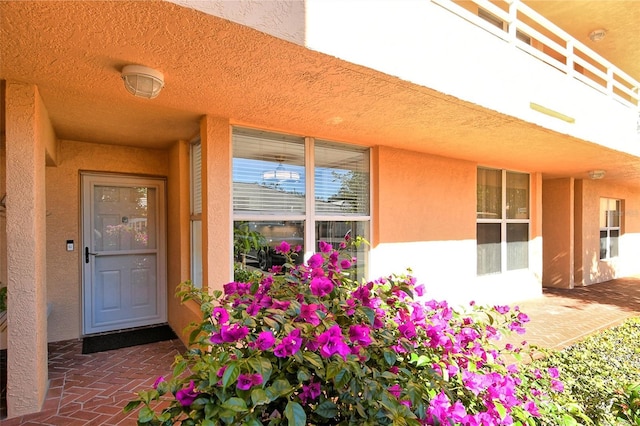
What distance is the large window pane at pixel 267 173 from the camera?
14.4ft

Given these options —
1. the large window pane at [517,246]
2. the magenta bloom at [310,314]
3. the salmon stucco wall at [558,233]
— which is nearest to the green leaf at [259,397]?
the magenta bloom at [310,314]

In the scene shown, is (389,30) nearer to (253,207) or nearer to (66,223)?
(253,207)

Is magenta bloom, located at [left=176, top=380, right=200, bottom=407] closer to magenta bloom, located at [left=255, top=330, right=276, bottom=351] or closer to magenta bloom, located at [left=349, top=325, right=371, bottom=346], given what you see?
magenta bloom, located at [left=255, top=330, right=276, bottom=351]

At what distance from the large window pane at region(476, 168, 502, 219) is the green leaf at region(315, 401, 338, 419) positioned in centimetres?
676

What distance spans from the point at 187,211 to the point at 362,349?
166 inches

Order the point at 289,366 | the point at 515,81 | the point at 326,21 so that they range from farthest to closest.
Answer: the point at 515,81 < the point at 326,21 < the point at 289,366

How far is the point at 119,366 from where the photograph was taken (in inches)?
→ 167

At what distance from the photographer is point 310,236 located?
4938 mm

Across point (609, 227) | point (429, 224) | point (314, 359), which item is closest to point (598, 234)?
point (609, 227)

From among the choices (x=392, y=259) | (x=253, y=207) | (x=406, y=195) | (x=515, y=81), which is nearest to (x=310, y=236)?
(x=253, y=207)

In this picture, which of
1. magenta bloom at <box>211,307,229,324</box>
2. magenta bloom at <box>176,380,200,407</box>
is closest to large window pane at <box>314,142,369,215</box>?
magenta bloom at <box>211,307,229,324</box>

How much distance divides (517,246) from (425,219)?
361 centimetres

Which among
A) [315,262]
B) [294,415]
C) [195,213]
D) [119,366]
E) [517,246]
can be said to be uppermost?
[195,213]

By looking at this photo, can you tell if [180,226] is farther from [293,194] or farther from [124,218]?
[293,194]
